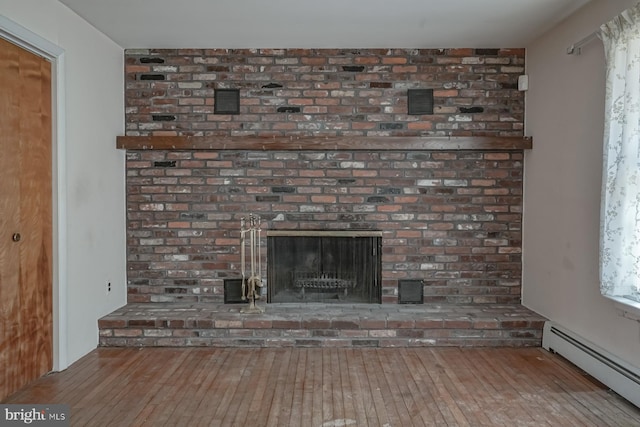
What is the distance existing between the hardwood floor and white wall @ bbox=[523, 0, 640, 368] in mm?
403

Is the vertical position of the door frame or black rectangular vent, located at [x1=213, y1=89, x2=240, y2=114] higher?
black rectangular vent, located at [x1=213, y1=89, x2=240, y2=114]

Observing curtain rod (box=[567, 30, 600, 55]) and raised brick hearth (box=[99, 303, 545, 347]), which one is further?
raised brick hearth (box=[99, 303, 545, 347])

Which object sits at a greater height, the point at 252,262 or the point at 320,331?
the point at 252,262

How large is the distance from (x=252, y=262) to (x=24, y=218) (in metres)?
1.72

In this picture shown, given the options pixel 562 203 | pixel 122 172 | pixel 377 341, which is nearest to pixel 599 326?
pixel 562 203

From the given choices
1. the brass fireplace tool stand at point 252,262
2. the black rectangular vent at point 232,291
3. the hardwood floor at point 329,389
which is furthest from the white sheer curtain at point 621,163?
the black rectangular vent at point 232,291

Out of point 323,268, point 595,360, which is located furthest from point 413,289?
point 595,360

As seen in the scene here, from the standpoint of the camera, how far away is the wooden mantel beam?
13.3 feet

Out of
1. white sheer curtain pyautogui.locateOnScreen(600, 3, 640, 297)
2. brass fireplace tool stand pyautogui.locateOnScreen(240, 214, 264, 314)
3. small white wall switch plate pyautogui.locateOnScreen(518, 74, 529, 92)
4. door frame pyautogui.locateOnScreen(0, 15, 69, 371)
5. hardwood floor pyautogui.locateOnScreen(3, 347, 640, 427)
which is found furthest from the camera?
small white wall switch plate pyautogui.locateOnScreen(518, 74, 529, 92)

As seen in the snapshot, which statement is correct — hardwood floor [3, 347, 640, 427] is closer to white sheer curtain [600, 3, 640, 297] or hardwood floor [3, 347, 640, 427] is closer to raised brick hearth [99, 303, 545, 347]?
raised brick hearth [99, 303, 545, 347]

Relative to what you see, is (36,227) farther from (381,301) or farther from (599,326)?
(599,326)

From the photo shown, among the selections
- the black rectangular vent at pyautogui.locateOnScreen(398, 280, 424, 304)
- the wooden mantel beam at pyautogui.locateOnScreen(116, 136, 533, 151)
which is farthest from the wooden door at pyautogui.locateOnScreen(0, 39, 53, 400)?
the black rectangular vent at pyautogui.locateOnScreen(398, 280, 424, 304)

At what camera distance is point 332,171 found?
167 inches

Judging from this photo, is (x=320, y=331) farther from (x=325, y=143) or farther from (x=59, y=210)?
(x=59, y=210)
